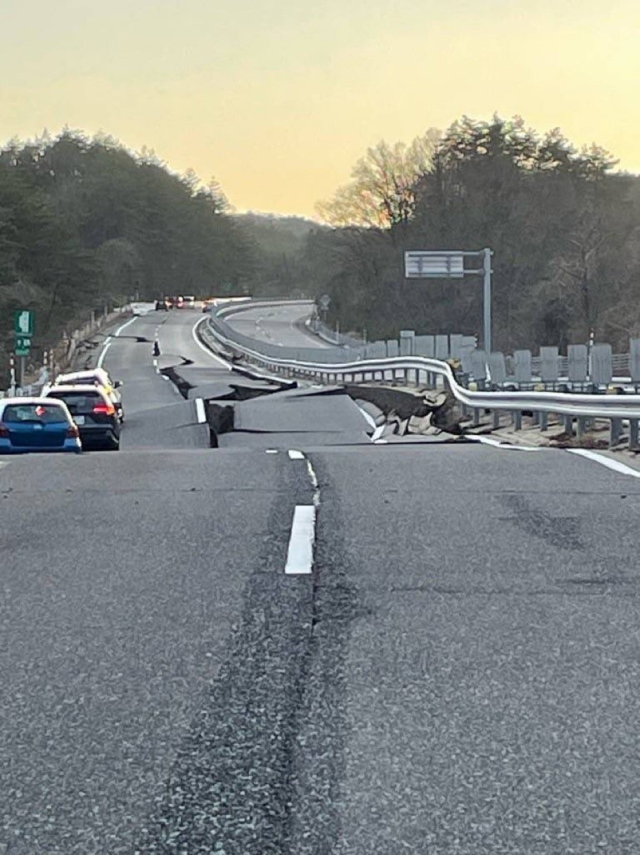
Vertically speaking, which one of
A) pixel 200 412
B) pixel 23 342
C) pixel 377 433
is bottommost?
pixel 377 433

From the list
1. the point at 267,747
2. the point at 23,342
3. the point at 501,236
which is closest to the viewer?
the point at 267,747

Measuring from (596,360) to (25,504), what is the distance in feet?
46.9

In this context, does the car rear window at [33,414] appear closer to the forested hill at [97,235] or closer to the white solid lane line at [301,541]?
the white solid lane line at [301,541]

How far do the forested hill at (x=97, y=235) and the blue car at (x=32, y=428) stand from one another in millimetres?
46185

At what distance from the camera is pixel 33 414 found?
65.8 ft

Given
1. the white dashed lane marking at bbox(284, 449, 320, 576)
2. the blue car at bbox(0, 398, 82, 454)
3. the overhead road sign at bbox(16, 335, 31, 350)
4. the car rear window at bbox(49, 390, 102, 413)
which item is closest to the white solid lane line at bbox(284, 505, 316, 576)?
the white dashed lane marking at bbox(284, 449, 320, 576)

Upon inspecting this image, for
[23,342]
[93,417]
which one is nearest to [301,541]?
[93,417]

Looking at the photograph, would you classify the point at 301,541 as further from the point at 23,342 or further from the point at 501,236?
the point at 501,236

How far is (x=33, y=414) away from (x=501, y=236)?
64754mm

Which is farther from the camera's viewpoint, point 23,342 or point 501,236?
point 501,236

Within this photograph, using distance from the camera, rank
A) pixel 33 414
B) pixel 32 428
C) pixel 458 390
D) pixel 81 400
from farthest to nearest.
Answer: pixel 458 390, pixel 81 400, pixel 33 414, pixel 32 428

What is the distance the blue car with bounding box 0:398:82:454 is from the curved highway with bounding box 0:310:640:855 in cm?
842

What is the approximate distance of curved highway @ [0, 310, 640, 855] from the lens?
13.7 ft

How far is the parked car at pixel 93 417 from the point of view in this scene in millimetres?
25062
